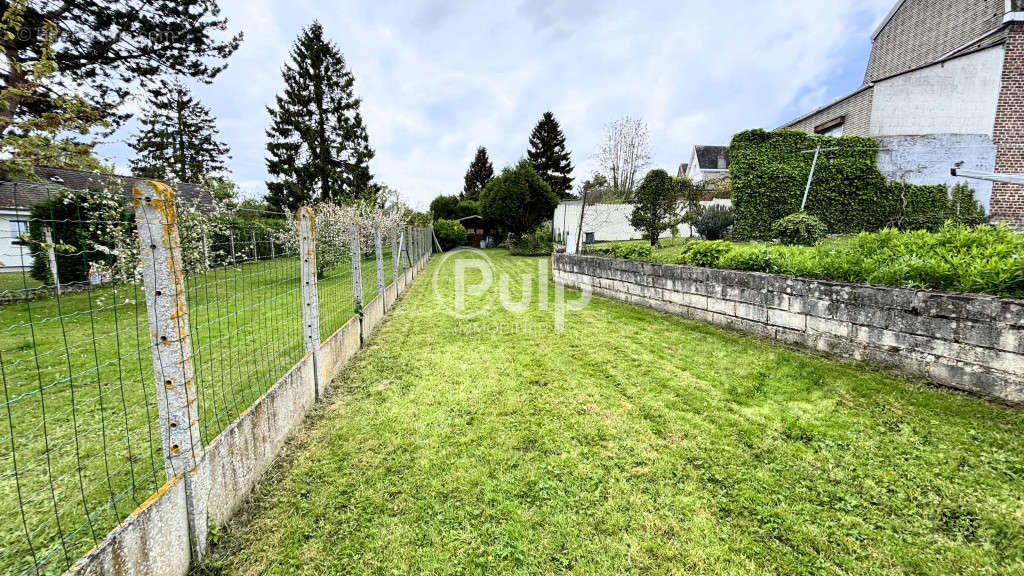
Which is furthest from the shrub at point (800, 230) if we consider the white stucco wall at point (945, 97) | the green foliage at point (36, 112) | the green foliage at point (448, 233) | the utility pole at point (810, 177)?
the green foliage at point (448, 233)

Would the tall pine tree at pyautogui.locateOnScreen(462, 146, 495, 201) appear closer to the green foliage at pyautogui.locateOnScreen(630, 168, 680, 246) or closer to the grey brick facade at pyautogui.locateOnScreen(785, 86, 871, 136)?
the grey brick facade at pyautogui.locateOnScreen(785, 86, 871, 136)

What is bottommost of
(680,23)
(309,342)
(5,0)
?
(309,342)

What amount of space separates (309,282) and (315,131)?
2699cm

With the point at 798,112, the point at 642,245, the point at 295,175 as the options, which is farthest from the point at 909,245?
the point at 295,175

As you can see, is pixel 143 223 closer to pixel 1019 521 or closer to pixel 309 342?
pixel 309 342

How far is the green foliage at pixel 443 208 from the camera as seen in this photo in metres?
29.2

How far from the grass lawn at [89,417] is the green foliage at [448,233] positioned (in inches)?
826

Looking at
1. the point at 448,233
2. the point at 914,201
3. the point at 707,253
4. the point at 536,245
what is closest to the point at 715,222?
the point at 914,201

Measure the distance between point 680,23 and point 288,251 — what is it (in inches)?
477

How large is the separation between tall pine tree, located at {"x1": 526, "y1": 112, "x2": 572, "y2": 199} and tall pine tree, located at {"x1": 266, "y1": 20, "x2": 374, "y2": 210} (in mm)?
20989

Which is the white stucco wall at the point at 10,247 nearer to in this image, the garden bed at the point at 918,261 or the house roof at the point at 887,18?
the garden bed at the point at 918,261

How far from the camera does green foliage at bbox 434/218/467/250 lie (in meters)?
25.6

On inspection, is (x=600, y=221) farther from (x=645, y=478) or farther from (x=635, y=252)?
(x=645, y=478)

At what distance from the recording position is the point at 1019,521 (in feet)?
5.99
